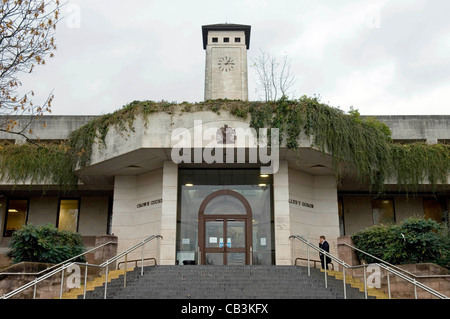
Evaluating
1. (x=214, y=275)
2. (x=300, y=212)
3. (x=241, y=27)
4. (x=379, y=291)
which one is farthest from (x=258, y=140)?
(x=241, y=27)

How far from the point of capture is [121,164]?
63.6 feet

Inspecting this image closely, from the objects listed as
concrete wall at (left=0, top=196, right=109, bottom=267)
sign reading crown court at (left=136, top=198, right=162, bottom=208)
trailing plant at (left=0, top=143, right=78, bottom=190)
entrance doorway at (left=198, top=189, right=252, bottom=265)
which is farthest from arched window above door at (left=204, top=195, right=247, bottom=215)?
concrete wall at (left=0, top=196, right=109, bottom=267)

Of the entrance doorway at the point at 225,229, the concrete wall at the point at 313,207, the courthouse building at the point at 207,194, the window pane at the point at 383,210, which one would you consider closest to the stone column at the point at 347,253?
the courthouse building at the point at 207,194

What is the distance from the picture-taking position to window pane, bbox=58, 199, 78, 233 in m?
24.1

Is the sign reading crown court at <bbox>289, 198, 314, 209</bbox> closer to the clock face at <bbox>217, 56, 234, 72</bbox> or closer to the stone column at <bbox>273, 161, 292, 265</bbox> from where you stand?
the stone column at <bbox>273, 161, 292, 265</bbox>

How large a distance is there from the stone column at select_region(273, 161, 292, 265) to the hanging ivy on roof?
1858mm

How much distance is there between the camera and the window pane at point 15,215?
78.8 feet

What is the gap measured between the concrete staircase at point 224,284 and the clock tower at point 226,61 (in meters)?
19.6

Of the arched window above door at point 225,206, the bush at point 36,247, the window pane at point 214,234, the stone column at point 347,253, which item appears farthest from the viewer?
the arched window above door at point 225,206

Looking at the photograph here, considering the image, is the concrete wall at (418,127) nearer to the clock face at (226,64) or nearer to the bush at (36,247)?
the clock face at (226,64)

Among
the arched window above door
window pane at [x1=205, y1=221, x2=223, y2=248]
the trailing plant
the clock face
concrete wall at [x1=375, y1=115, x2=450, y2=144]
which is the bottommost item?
window pane at [x1=205, y1=221, x2=223, y2=248]

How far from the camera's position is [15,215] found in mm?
24219

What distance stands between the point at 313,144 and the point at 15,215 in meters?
15.1

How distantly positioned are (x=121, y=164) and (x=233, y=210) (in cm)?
464
